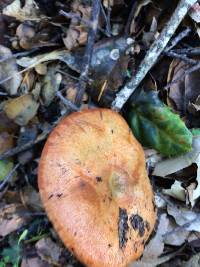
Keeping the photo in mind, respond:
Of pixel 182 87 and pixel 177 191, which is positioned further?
pixel 182 87

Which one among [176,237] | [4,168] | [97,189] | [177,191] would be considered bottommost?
[176,237]

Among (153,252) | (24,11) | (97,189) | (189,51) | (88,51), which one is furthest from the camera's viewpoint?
(189,51)

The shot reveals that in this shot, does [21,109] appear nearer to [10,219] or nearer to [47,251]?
[10,219]

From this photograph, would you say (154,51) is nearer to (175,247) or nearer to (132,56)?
(132,56)

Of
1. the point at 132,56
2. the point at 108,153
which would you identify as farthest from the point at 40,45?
the point at 108,153

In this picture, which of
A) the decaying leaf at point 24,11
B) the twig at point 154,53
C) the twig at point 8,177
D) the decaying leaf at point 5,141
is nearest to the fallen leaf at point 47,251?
the twig at point 8,177

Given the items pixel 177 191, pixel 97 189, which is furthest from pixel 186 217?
pixel 97 189

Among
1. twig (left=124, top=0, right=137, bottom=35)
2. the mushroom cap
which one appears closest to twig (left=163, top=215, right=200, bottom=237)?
the mushroom cap

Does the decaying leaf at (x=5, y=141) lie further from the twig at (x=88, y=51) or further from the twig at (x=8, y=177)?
the twig at (x=88, y=51)
